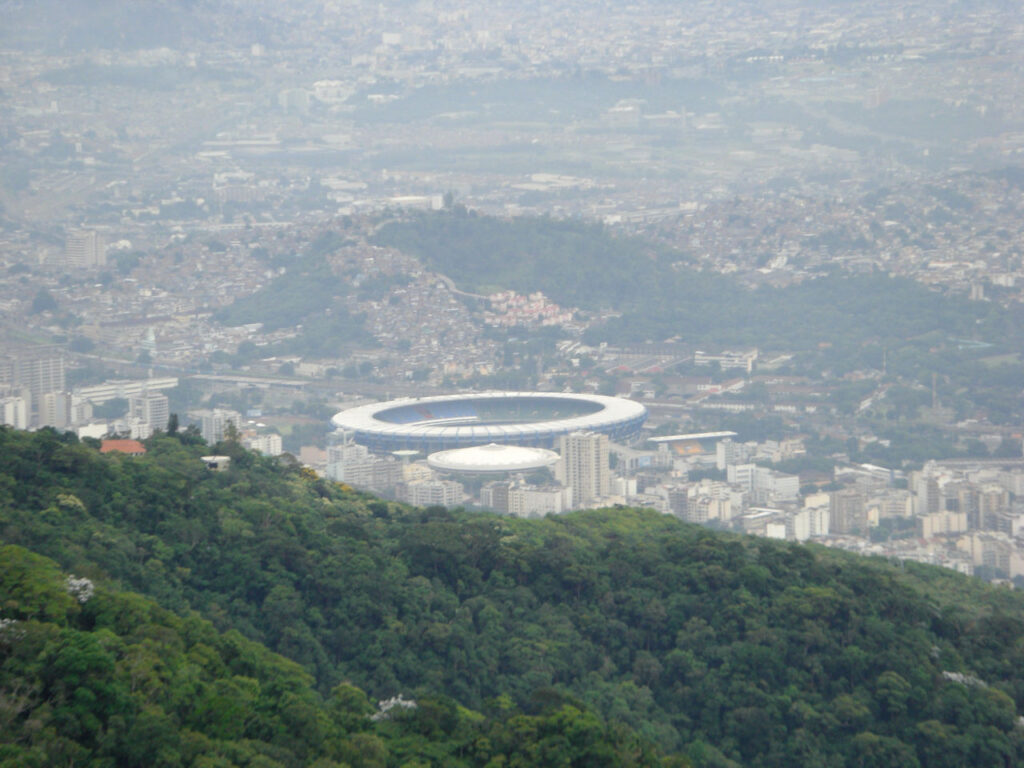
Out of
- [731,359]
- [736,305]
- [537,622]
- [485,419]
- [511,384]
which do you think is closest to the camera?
[537,622]

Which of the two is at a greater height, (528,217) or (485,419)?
(528,217)

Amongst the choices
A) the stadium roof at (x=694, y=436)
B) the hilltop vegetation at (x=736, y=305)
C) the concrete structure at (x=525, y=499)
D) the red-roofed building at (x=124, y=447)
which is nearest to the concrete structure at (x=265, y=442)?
the concrete structure at (x=525, y=499)

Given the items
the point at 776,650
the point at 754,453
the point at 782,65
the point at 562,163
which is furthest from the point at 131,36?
the point at 776,650

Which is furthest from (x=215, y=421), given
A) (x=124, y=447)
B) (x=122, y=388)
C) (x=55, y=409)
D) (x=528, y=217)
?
(x=528, y=217)

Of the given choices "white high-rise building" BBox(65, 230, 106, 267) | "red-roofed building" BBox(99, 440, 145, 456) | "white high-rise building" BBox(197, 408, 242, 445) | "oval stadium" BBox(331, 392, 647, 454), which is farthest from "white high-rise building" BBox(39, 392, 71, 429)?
"red-roofed building" BBox(99, 440, 145, 456)

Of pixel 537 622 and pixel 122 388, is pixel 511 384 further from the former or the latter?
pixel 537 622

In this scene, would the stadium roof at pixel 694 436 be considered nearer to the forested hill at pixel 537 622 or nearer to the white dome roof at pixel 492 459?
the white dome roof at pixel 492 459
